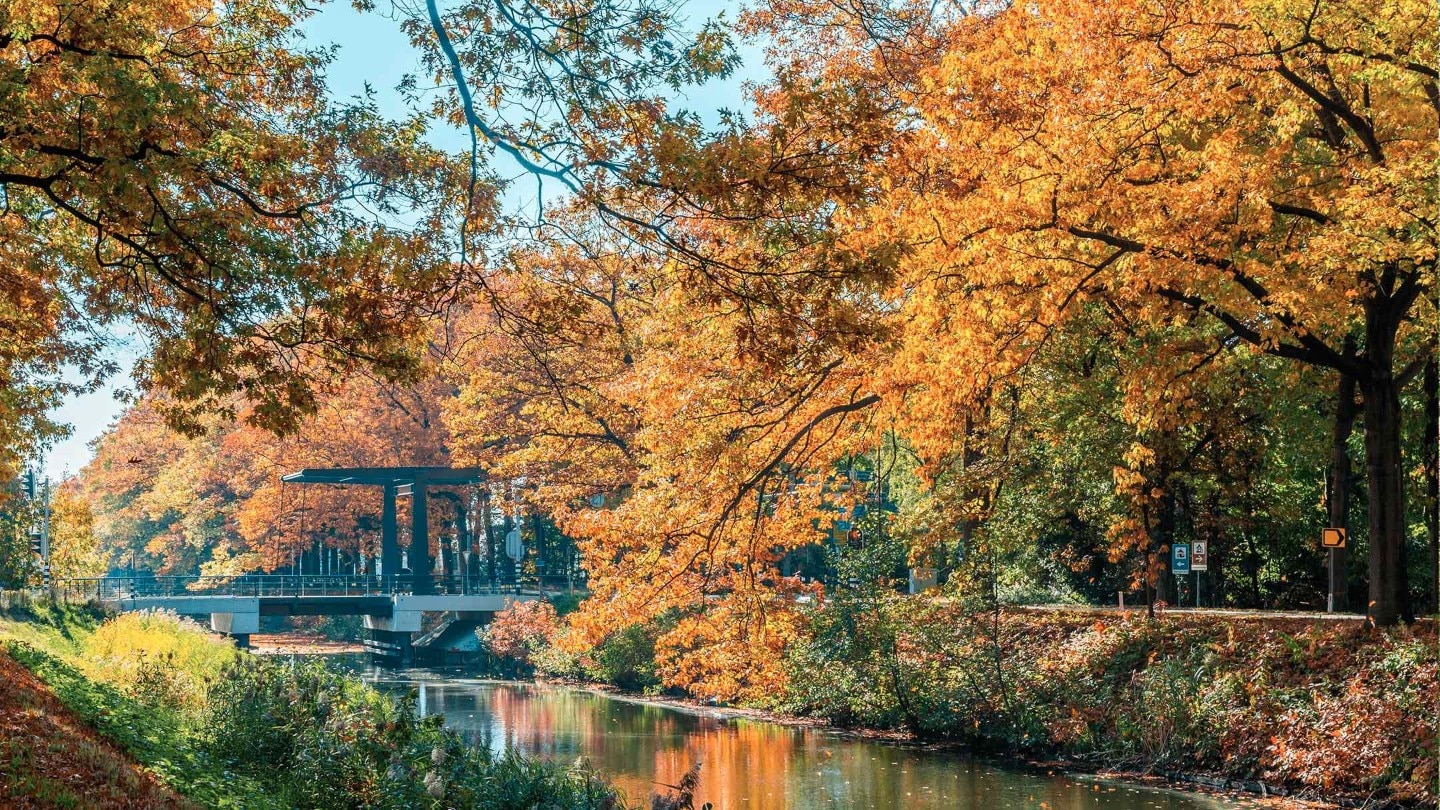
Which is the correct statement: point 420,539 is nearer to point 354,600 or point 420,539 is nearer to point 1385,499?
point 354,600

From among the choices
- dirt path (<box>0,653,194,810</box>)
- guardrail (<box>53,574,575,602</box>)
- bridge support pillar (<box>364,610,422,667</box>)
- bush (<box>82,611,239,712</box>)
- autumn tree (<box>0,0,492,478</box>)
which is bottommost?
bridge support pillar (<box>364,610,422,667</box>)

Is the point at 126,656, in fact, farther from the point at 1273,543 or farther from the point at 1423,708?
the point at 1273,543

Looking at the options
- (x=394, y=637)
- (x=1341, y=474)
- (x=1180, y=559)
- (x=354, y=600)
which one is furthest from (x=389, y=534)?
(x=1341, y=474)

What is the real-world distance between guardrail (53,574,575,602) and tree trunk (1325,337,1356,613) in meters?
27.9

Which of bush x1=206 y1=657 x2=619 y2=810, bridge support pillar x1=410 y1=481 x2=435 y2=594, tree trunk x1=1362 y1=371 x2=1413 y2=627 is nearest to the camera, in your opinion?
bush x1=206 y1=657 x2=619 y2=810

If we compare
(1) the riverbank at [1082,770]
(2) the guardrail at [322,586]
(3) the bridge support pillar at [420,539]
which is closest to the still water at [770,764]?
(1) the riverbank at [1082,770]

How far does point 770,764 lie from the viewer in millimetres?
20547

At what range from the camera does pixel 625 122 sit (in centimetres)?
1072

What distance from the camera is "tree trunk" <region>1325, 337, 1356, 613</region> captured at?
2030 cm

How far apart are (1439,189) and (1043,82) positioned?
4.43 metres

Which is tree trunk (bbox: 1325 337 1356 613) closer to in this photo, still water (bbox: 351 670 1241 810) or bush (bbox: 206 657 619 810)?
still water (bbox: 351 670 1241 810)

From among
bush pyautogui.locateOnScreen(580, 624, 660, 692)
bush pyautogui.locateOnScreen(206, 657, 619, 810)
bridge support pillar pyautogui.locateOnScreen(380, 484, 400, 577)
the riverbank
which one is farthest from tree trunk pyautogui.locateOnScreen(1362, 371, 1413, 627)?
bridge support pillar pyautogui.locateOnScreen(380, 484, 400, 577)

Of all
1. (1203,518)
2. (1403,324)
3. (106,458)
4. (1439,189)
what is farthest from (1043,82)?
(106,458)

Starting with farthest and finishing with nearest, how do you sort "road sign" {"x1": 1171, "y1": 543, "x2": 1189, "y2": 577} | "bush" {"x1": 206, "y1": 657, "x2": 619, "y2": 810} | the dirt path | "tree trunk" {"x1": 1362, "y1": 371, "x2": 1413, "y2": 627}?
1. "road sign" {"x1": 1171, "y1": 543, "x2": 1189, "y2": 577}
2. "tree trunk" {"x1": 1362, "y1": 371, "x2": 1413, "y2": 627}
3. "bush" {"x1": 206, "y1": 657, "x2": 619, "y2": 810}
4. the dirt path
